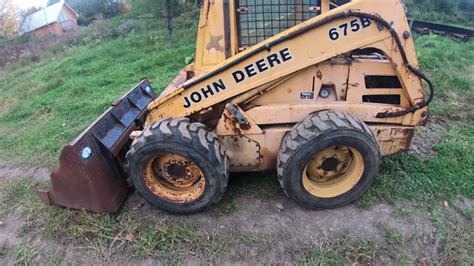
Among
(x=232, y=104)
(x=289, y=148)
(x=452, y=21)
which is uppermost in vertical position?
(x=232, y=104)

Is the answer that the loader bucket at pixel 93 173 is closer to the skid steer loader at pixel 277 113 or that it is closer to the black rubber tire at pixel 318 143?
the skid steer loader at pixel 277 113

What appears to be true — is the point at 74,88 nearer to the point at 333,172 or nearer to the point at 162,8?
the point at 162,8

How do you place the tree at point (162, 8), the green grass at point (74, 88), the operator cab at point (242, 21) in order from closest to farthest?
the operator cab at point (242, 21) → the green grass at point (74, 88) → the tree at point (162, 8)

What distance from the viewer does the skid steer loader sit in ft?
11.5

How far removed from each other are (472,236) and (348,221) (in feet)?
3.44

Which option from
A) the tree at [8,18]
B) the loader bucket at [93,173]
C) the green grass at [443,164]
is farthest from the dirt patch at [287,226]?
the tree at [8,18]

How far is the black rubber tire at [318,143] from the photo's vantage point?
3473mm

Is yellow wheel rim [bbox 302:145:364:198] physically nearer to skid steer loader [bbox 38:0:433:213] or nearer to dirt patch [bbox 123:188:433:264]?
skid steer loader [bbox 38:0:433:213]

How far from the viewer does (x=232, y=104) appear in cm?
372

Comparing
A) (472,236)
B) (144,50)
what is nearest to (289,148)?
(472,236)

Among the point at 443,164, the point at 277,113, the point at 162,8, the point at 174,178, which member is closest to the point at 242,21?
the point at 277,113

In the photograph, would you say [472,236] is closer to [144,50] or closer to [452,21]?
[144,50]

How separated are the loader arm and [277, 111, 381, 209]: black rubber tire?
397 millimetres

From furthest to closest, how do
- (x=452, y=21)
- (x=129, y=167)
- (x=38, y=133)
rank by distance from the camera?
(x=452, y=21)
(x=38, y=133)
(x=129, y=167)
